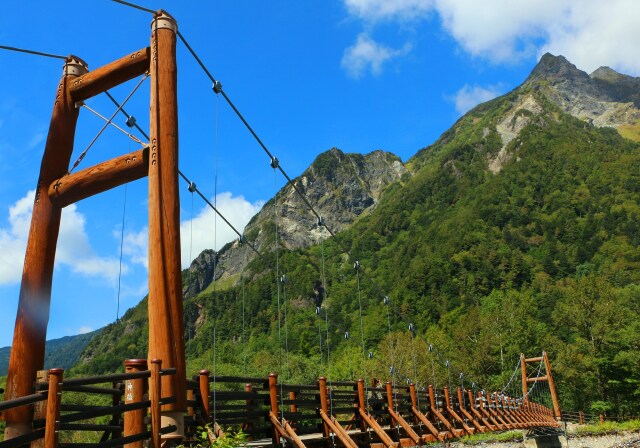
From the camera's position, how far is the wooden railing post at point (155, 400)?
14.4 feet

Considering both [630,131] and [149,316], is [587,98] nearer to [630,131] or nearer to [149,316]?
[630,131]

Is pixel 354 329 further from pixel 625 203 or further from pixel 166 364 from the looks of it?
pixel 166 364

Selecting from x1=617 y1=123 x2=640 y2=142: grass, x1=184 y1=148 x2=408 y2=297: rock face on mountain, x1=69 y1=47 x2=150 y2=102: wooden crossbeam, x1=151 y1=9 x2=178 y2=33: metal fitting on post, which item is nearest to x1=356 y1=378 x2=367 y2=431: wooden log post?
x1=69 y1=47 x2=150 y2=102: wooden crossbeam

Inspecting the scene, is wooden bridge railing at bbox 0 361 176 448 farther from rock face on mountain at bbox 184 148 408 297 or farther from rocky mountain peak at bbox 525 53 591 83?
rocky mountain peak at bbox 525 53 591 83

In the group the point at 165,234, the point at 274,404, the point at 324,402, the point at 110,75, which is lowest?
the point at 324,402

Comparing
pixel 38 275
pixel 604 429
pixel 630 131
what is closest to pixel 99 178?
pixel 38 275

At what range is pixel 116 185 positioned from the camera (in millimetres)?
5531

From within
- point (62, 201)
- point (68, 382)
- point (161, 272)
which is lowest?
point (68, 382)

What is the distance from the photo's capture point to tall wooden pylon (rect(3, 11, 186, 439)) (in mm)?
4680

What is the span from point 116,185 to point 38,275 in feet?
3.70

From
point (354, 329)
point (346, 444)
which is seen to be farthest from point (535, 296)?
point (346, 444)

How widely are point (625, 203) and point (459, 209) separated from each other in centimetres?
3236

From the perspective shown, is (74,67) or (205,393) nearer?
(205,393)

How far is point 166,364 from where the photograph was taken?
4.58 meters
